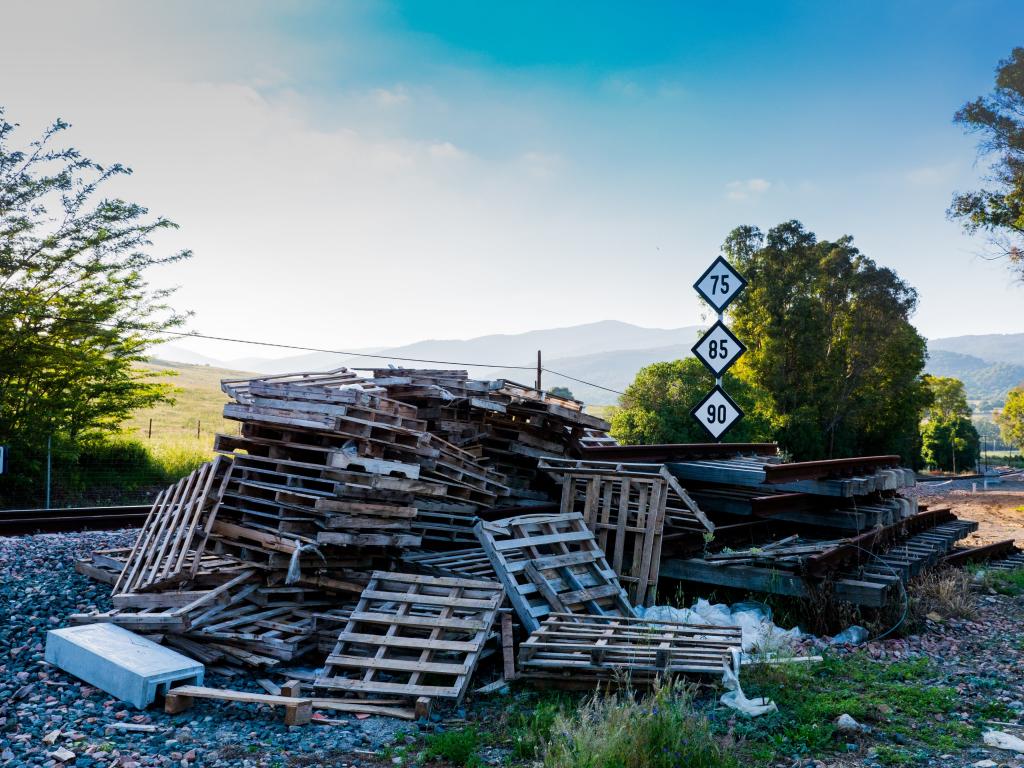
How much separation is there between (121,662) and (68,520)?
22.3ft

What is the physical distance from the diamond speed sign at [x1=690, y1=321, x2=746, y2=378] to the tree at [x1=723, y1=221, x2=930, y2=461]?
24.4m

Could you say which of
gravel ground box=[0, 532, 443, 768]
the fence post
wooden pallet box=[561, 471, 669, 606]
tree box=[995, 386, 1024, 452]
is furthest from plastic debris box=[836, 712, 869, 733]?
tree box=[995, 386, 1024, 452]

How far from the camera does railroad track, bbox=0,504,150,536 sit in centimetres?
1091

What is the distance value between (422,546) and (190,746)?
4314mm

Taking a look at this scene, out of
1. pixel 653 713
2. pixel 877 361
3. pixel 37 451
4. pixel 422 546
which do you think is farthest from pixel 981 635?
pixel 877 361

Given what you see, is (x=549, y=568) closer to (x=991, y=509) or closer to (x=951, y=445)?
(x=991, y=509)

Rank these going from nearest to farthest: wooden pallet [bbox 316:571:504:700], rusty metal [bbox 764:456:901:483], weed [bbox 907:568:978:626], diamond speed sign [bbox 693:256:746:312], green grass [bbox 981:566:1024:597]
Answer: wooden pallet [bbox 316:571:504:700], weed [bbox 907:568:978:626], rusty metal [bbox 764:456:901:483], diamond speed sign [bbox 693:256:746:312], green grass [bbox 981:566:1024:597]

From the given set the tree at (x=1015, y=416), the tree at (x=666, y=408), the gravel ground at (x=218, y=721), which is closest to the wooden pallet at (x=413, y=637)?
the gravel ground at (x=218, y=721)

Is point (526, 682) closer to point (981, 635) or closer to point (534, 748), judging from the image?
point (534, 748)

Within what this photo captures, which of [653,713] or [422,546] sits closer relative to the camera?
[653,713]

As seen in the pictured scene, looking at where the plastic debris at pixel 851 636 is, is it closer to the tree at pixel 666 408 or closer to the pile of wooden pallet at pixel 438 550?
the pile of wooden pallet at pixel 438 550

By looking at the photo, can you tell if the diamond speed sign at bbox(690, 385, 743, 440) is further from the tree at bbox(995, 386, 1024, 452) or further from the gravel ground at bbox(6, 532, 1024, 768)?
the tree at bbox(995, 386, 1024, 452)

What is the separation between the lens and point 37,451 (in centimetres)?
1511

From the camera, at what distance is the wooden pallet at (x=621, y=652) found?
5.74 m
